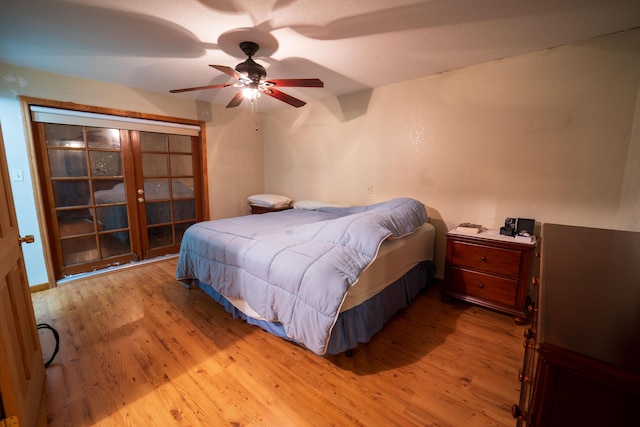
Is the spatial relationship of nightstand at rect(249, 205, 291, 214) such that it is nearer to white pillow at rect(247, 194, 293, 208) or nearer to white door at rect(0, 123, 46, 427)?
white pillow at rect(247, 194, 293, 208)

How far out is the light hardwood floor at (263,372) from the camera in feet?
4.38

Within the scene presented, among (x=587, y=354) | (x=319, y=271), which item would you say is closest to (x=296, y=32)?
(x=319, y=271)

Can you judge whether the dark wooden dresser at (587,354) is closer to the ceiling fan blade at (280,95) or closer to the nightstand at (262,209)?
the ceiling fan blade at (280,95)

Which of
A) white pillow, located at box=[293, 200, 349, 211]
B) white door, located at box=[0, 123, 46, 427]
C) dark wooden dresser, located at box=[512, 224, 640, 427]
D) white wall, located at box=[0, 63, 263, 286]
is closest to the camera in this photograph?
dark wooden dresser, located at box=[512, 224, 640, 427]

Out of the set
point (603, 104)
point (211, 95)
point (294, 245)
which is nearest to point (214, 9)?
point (294, 245)

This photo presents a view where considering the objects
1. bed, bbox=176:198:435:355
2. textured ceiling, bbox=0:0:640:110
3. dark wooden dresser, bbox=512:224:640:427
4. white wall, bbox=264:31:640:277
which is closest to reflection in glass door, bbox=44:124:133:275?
textured ceiling, bbox=0:0:640:110

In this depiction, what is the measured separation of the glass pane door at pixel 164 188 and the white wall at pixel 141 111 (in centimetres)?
30

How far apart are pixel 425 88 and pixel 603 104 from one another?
1.40 m

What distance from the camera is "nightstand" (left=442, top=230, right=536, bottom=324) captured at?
2.07 m

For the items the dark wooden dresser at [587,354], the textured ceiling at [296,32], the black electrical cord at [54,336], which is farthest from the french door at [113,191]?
the dark wooden dresser at [587,354]

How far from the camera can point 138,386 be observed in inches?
59.3

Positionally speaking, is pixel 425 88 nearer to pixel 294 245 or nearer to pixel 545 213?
pixel 545 213

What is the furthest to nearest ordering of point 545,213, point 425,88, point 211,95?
point 211,95 → point 425,88 → point 545,213

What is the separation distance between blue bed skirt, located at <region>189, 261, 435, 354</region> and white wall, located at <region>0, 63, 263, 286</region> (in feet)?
5.87
